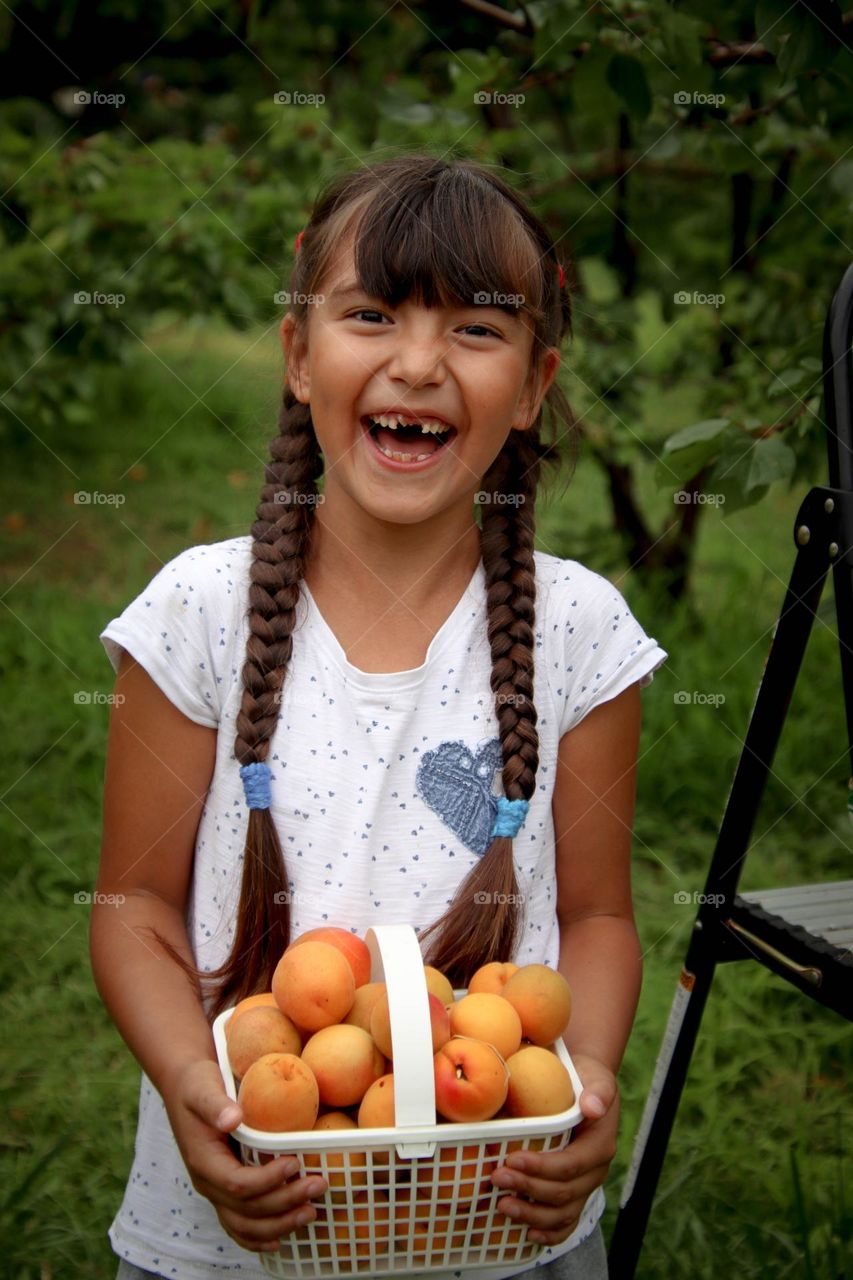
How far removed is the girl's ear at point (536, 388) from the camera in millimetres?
1685

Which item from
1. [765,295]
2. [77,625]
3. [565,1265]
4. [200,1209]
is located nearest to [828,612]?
[565,1265]

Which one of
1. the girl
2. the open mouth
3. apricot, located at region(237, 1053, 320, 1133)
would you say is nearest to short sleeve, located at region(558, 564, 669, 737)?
A: the girl

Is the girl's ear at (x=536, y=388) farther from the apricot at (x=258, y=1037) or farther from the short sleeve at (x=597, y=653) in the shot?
the apricot at (x=258, y=1037)

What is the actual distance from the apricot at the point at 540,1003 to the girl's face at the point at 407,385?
0.53 metres

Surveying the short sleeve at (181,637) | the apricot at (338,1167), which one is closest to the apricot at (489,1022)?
the apricot at (338,1167)

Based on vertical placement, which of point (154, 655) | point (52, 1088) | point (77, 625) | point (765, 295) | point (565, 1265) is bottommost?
point (52, 1088)

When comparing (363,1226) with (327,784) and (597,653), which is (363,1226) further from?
(597,653)

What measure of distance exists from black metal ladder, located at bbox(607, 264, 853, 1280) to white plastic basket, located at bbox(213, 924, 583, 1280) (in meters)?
0.38

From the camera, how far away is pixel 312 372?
1.58 meters

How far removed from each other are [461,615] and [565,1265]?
2.49 feet

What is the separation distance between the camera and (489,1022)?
49.6 inches

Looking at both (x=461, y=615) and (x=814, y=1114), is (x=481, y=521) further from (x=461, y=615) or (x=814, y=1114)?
(x=814, y=1114)

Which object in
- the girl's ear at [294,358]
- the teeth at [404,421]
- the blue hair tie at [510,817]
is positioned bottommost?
the blue hair tie at [510,817]

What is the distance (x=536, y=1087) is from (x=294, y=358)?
899mm
